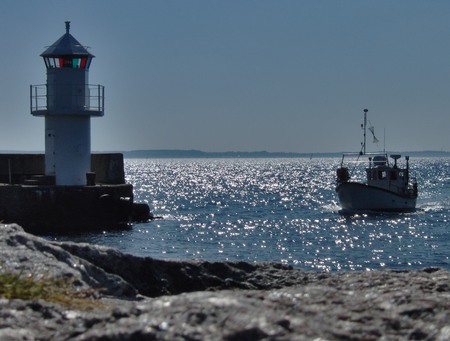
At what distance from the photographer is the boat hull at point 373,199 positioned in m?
51.0

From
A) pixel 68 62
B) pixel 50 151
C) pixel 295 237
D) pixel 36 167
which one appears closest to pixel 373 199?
pixel 295 237

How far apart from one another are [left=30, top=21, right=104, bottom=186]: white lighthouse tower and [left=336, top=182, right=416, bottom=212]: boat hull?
751 inches

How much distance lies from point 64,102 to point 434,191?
5641 centimetres

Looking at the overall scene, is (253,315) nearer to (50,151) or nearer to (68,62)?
(68,62)

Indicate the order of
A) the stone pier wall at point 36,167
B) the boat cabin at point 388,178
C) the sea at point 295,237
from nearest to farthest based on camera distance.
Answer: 1. the sea at point 295,237
2. the stone pier wall at point 36,167
3. the boat cabin at point 388,178

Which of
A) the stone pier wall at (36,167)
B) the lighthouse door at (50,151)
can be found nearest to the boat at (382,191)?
the stone pier wall at (36,167)

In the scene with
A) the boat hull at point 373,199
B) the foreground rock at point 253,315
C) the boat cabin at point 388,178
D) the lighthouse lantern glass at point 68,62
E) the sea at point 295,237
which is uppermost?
the lighthouse lantern glass at point 68,62

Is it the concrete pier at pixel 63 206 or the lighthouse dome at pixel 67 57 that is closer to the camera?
the concrete pier at pixel 63 206

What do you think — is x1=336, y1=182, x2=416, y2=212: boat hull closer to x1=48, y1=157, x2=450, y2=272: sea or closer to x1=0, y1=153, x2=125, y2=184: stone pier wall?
x1=48, y1=157, x2=450, y2=272: sea

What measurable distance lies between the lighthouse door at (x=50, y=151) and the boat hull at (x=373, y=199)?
20263 millimetres

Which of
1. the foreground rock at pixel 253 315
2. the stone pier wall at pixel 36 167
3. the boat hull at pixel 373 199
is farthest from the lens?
the boat hull at pixel 373 199

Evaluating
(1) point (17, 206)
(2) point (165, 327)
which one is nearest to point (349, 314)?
(2) point (165, 327)

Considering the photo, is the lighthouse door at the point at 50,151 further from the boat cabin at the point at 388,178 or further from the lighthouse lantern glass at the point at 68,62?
the boat cabin at the point at 388,178

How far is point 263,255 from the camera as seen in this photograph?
1272 inches
